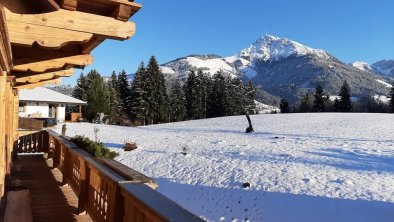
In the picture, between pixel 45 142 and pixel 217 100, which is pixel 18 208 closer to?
pixel 45 142

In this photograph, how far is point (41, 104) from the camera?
37.7m

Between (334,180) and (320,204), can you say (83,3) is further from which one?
(334,180)

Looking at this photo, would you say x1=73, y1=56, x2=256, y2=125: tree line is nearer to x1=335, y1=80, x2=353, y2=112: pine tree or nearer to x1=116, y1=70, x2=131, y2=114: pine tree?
x1=116, y1=70, x2=131, y2=114: pine tree

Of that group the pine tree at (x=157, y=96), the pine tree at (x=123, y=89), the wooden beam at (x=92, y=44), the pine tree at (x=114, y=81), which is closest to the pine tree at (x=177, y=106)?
the pine tree at (x=157, y=96)

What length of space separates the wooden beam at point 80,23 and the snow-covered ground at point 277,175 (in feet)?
25.9

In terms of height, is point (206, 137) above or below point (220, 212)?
above

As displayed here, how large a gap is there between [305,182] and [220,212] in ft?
9.60

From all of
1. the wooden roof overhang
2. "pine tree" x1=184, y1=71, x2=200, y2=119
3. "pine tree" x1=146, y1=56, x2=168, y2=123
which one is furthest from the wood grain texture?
"pine tree" x1=184, y1=71, x2=200, y2=119

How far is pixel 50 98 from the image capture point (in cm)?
3759

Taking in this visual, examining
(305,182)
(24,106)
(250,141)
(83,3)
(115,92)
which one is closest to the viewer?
(83,3)

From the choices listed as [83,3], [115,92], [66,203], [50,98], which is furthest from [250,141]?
[115,92]

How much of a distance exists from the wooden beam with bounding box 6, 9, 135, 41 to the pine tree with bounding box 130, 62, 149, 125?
45761 mm

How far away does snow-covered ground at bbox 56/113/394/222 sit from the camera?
1022cm

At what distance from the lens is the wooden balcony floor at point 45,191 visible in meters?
5.54
